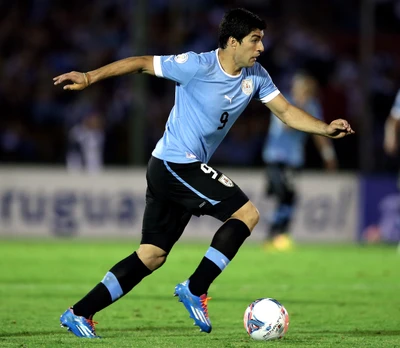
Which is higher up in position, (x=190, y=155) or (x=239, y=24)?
(x=239, y=24)

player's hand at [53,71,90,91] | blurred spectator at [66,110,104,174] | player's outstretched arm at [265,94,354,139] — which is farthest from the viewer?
blurred spectator at [66,110,104,174]

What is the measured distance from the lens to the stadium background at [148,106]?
57.9 feet

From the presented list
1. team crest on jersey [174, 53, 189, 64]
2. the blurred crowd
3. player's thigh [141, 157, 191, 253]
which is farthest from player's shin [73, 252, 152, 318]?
the blurred crowd

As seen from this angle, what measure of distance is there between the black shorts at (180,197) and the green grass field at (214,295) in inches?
28.5

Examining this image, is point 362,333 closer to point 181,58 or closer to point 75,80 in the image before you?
point 181,58

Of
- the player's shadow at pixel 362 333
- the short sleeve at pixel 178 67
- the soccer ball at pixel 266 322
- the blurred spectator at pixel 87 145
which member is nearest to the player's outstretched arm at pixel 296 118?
the short sleeve at pixel 178 67

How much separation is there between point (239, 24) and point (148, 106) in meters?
14.6

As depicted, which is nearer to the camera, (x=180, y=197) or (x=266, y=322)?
(x=266, y=322)

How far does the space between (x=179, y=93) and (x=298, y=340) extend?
188 centimetres

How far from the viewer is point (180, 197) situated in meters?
6.98

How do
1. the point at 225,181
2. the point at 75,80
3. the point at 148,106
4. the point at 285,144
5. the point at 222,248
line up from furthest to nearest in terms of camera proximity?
the point at 148,106, the point at 285,144, the point at 225,181, the point at 222,248, the point at 75,80

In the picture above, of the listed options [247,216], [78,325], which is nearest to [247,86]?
[247,216]

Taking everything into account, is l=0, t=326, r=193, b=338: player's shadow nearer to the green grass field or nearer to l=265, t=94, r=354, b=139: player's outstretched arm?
the green grass field

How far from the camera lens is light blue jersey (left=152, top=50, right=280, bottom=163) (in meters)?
7.02
